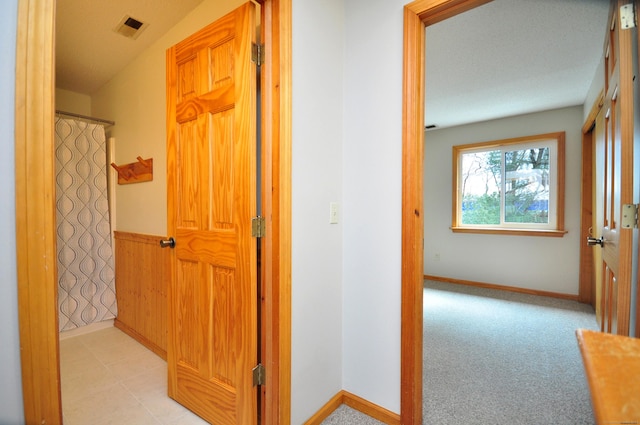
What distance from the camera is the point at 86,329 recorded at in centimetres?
265

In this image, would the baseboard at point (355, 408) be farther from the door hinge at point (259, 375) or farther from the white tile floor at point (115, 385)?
the white tile floor at point (115, 385)

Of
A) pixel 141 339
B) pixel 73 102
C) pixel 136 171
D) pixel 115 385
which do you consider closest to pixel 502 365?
pixel 115 385

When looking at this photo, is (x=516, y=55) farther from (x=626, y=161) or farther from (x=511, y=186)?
(x=511, y=186)

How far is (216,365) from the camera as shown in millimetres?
1467

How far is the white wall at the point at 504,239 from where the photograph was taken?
12.0ft

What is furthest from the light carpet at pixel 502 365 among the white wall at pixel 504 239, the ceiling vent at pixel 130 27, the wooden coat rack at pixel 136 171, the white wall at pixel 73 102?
the white wall at pixel 73 102

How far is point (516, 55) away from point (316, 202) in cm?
237

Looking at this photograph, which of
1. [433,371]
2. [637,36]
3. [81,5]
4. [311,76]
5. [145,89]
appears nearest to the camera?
[637,36]

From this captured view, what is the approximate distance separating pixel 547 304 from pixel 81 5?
527 cm

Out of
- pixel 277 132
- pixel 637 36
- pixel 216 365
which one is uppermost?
pixel 637 36

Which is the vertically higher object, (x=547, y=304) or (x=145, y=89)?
(x=145, y=89)

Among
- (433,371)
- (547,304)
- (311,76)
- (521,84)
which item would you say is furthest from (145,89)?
(547,304)

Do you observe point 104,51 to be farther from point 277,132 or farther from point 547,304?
point 547,304

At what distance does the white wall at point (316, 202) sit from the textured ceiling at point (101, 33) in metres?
1.06
